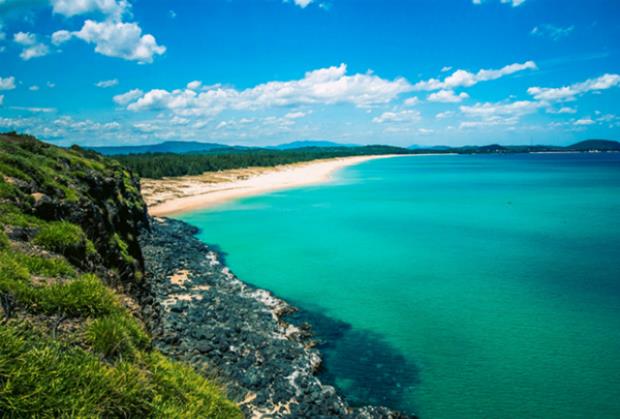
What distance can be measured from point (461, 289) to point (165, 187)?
69417 millimetres

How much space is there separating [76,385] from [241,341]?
522 inches

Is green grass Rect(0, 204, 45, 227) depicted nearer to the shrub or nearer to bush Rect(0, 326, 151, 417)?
bush Rect(0, 326, 151, 417)

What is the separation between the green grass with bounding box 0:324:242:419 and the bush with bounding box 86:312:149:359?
280 millimetres

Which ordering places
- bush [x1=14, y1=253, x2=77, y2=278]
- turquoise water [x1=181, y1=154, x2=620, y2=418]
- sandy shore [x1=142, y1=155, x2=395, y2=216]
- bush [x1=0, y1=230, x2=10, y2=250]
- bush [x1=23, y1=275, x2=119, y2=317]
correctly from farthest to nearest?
sandy shore [x1=142, y1=155, x2=395, y2=216]
turquoise water [x1=181, y1=154, x2=620, y2=418]
bush [x1=0, y1=230, x2=10, y2=250]
bush [x1=14, y1=253, x2=77, y2=278]
bush [x1=23, y1=275, x2=119, y2=317]

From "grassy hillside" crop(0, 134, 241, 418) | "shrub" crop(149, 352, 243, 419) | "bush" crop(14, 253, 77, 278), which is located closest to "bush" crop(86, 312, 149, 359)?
"grassy hillside" crop(0, 134, 241, 418)

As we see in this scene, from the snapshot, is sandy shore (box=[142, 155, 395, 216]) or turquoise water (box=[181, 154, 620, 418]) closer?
turquoise water (box=[181, 154, 620, 418])

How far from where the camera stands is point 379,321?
21.2 meters

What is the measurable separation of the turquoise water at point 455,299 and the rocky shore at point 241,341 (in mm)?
1345

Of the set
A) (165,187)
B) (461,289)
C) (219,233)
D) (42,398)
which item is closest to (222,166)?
(165,187)

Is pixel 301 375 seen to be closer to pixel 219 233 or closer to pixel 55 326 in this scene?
pixel 55 326

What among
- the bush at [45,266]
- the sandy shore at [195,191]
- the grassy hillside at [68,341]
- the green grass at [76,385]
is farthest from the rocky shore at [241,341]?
the sandy shore at [195,191]

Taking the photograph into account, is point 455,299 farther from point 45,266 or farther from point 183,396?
point 45,266

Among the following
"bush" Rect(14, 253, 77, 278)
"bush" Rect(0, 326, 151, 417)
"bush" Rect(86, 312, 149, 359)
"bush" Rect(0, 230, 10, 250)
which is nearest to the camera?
"bush" Rect(0, 326, 151, 417)

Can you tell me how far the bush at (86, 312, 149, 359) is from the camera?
5.57m
